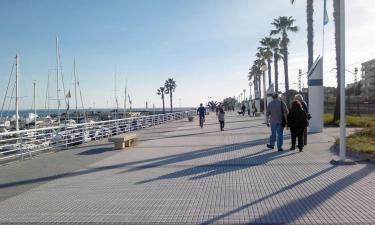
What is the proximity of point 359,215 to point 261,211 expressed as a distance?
137 cm

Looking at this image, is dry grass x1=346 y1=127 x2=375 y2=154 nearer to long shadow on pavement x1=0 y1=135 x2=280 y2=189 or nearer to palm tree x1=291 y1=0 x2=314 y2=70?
long shadow on pavement x1=0 y1=135 x2=280 y2=189

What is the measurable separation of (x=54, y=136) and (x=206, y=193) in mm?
10542

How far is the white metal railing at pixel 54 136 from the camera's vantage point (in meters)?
14.4

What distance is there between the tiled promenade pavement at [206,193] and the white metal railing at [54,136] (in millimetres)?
1945

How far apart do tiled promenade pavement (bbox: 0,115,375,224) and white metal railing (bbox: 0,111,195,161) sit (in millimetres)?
1945

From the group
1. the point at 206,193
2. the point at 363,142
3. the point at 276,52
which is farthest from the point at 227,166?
the point at 276,52

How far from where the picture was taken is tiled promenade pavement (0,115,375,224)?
266 inches

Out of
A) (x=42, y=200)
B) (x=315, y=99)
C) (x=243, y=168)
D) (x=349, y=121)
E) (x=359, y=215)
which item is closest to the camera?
(x=359, y=215)

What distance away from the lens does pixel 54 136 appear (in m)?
17.4

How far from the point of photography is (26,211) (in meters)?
7.48

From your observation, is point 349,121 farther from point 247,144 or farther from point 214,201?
point 214,201

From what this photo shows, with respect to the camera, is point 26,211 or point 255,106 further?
point 255,106

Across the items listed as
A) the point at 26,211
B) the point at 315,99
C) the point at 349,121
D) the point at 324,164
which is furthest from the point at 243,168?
the point at 349,121

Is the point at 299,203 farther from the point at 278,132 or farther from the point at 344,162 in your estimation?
the point at 278,132
